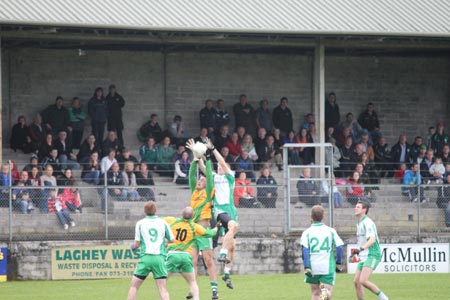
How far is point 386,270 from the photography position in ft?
84.5

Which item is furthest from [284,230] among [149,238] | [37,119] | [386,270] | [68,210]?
[149,238]

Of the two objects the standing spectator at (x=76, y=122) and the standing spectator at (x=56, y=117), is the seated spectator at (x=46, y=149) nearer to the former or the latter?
the standing spectator at (x=56, y=117)

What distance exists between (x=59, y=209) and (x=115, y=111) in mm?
5957

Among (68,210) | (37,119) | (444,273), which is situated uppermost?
(37,119)

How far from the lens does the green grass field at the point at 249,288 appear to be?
20250mm

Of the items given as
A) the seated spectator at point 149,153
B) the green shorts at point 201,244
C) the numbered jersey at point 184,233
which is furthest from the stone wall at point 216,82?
the numbered jersey at point 184,233

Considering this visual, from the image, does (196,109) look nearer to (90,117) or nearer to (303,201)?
(90,117)

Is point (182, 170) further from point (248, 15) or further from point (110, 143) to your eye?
point (248, 15)

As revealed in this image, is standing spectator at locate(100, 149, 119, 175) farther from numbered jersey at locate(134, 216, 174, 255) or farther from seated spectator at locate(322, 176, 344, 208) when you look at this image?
numbered jersey at locate(134, 216, 174, 255)

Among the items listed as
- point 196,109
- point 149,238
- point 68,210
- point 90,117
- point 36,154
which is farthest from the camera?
point 196,109

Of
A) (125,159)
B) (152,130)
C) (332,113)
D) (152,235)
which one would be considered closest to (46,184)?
(125,159)

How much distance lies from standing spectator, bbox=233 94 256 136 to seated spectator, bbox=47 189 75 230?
7967 millimetres

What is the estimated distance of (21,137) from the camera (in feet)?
91.6

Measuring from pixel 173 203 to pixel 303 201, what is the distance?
3.06 m
